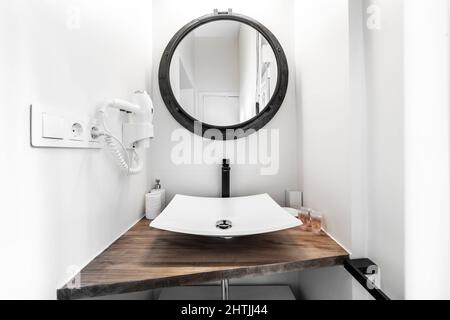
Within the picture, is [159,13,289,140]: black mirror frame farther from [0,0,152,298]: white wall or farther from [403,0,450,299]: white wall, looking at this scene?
[403,0,450,299]: white wall

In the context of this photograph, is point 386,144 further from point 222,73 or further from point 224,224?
point 222,73

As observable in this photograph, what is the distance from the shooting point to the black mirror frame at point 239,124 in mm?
1174

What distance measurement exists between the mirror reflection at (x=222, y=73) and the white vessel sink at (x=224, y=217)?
0.44m

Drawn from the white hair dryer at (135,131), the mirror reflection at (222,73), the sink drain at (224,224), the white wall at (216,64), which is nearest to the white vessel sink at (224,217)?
the sink drain at (224,224)

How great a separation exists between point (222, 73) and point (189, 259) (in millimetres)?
933

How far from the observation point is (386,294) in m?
0.60

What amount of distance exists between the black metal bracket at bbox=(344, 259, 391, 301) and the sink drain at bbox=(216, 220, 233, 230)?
1.32ft

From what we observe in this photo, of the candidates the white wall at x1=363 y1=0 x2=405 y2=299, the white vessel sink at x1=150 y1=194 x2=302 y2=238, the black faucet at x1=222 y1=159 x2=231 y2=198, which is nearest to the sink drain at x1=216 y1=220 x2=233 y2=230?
the white vessel sink at x1=150 y1=194 x2=302 y2=238

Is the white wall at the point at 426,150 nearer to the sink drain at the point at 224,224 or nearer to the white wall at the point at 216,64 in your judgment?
the sink drain at the point at 224,224

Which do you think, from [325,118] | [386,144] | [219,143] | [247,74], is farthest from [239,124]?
[386,144]

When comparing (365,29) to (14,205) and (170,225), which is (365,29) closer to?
(170,225)

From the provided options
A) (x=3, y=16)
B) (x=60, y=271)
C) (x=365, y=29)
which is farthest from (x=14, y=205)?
(x=365, y=29)

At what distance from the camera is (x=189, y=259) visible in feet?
2.29
